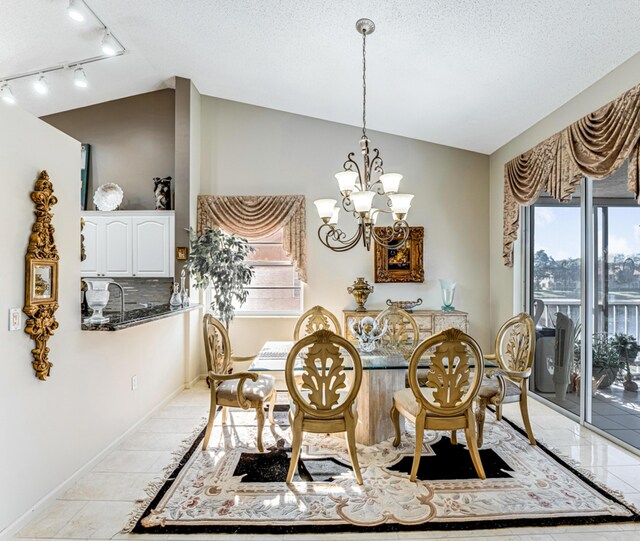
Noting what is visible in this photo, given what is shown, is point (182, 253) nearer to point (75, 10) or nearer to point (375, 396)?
point (75, 10)

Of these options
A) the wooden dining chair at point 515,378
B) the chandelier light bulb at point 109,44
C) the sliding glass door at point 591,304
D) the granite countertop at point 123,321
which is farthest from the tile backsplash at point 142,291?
the sliding glass door at point 591,304

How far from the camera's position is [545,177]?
3824 millimetres

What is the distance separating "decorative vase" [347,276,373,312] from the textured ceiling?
192cm

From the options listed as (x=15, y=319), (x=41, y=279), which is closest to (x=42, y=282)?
(x=41, y=279)

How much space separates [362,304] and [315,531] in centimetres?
300

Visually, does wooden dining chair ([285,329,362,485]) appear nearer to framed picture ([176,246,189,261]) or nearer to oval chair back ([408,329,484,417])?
oval chair back ([408,329,484,417])

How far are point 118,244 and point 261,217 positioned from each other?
166cm

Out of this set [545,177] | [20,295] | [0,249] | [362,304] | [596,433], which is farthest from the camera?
[362,304]

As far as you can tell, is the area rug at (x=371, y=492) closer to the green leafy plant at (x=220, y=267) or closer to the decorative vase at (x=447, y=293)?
the green leafy plant at (x=220, y=267)

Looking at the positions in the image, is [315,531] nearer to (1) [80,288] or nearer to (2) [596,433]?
(1) [80,288]

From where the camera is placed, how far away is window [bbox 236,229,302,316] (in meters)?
5.20

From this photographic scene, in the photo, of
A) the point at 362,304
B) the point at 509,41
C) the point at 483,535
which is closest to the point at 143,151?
the point at 362,304

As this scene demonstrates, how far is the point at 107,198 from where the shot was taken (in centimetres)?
474

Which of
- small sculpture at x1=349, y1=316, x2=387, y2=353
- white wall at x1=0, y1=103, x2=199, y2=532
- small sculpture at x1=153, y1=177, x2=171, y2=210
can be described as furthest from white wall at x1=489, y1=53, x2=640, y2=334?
small sculpture at x1=153, y1=177, x2=171, y2=210
